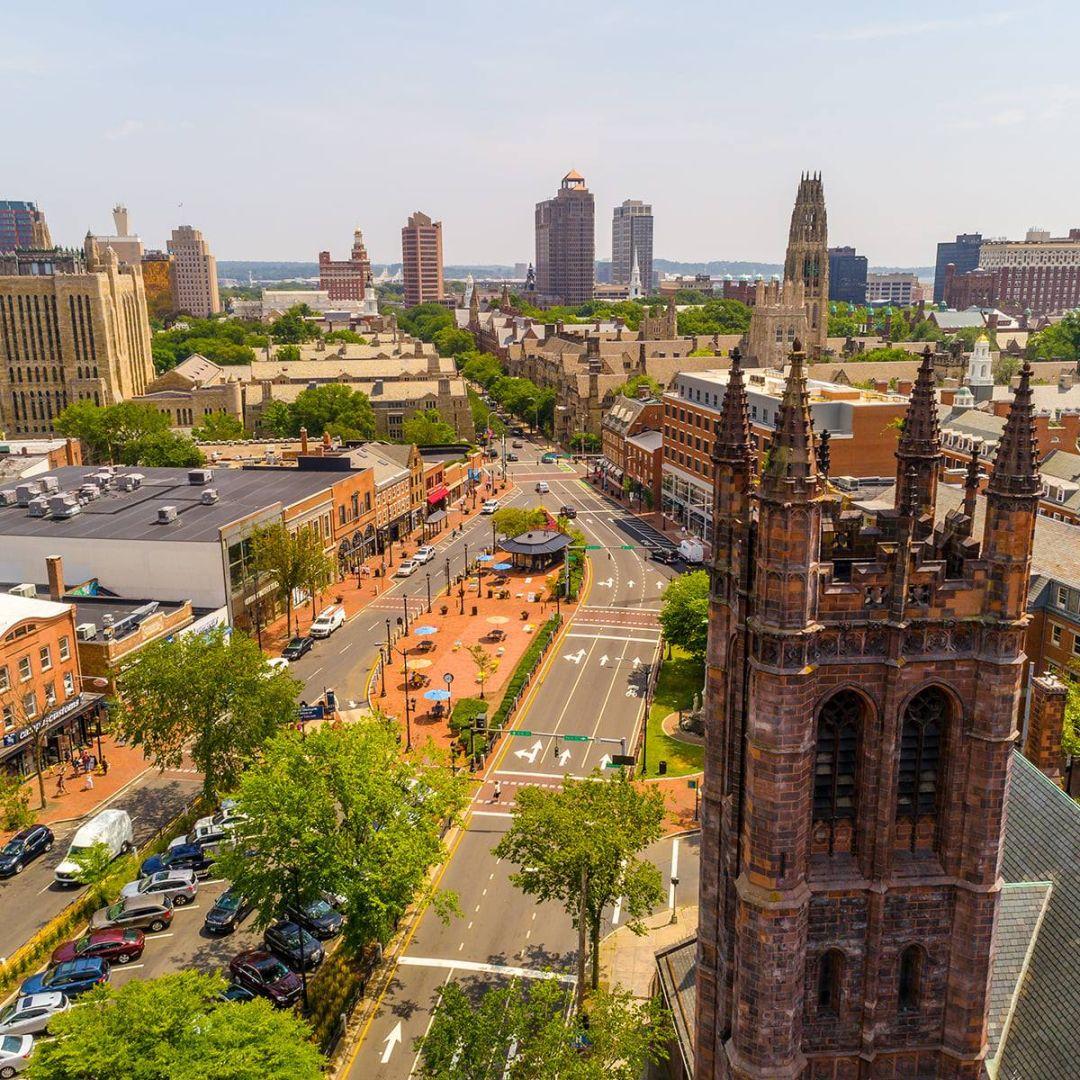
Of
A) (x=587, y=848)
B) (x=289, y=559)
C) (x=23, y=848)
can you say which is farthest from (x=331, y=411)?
(x=587, y=848)

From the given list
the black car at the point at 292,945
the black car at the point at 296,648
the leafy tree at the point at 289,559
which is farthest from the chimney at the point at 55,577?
the black car at the point at 292,945

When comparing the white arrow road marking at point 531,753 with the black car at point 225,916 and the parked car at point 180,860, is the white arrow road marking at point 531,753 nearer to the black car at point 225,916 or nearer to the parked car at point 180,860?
the parked car at point 180,860

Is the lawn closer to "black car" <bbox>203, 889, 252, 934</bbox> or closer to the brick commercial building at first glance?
"black car" <bbox>203, 889, 252, 934</bbox>

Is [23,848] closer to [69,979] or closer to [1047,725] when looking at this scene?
[69,979]

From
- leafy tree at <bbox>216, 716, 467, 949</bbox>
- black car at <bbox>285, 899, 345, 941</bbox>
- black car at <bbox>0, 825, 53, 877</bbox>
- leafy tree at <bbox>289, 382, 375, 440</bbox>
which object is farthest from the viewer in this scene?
leafy tree at <bbox>289, 382, 375, 440</bbox>

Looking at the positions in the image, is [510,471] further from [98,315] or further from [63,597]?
[63,597]

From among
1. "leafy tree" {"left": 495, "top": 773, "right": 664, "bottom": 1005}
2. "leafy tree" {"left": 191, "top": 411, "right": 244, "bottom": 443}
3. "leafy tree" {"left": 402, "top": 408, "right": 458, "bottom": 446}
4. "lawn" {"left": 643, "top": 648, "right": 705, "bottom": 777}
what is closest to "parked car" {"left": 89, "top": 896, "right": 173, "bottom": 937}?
"leafy tree" {"left": 495, "top": 773, "right": 664, "bottom": 1005}

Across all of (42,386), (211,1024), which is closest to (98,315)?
(42,386)
